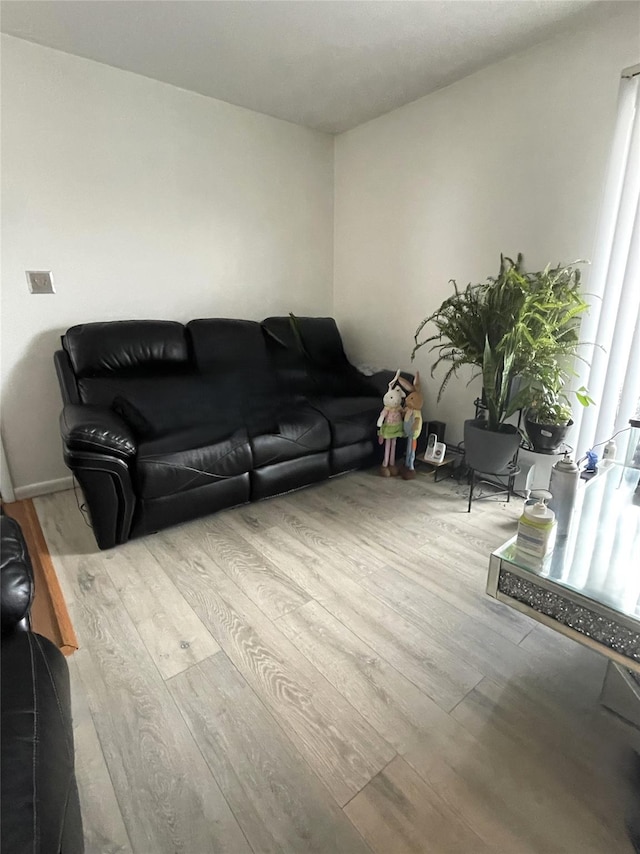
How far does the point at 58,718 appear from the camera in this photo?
76 centimetres

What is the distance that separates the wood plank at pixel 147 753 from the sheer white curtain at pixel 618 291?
220 centimetres

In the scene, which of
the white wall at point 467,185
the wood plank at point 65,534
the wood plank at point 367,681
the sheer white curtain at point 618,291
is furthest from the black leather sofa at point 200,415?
the sheer white curtain at point 618,291

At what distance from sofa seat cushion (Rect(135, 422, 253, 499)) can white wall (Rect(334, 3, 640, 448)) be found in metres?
1.50

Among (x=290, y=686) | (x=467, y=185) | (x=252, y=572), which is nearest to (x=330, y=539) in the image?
(x=252, y=572)

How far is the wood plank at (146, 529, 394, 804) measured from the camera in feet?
3.44

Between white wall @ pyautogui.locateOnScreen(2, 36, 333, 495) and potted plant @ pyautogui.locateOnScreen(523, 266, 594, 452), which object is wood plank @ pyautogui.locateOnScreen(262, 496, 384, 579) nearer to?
potted plant @ pyautogui.locateOnScreen(523, 266, 594, 452)

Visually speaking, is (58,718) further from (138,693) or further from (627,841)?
(627,841)

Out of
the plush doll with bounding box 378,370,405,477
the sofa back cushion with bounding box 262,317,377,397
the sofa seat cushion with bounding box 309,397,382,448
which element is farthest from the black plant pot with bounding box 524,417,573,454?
the sofa back cushion with bounding box 262,317,377,397

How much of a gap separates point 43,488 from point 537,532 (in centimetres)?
257

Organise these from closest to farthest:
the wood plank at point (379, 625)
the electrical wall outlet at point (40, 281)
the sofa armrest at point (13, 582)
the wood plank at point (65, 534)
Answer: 1. the sofa armrest at point (13, 582)
2. the wood plank at point (379, 625)
3. the wood plank at point (65, 534)
4. the electrical wall outlet at point (40, 281)

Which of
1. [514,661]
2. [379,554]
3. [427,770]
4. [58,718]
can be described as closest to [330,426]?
[379,554]

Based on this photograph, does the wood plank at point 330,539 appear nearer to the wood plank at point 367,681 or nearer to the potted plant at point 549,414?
the wood plank at point 367,681

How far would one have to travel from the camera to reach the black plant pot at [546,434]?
6.89ft

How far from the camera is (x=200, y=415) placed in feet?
7.30
